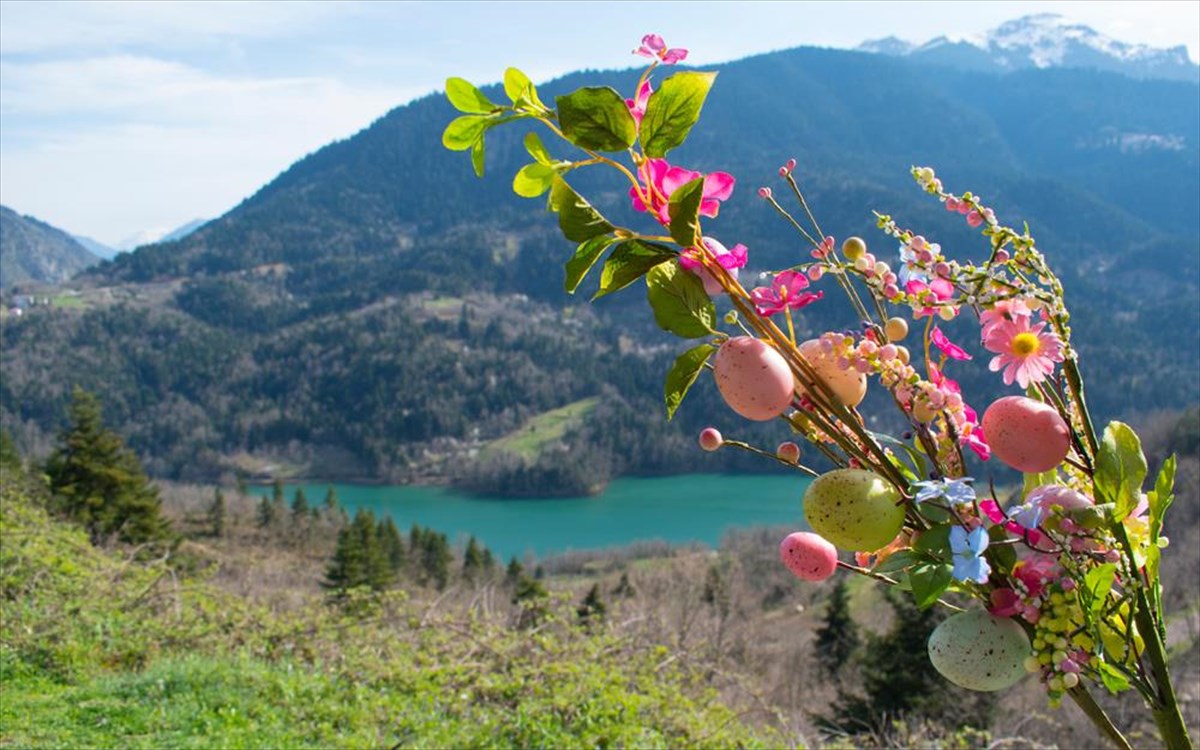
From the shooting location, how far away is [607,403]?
70562 mm

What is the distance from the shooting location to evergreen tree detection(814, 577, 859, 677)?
1487 centimetres

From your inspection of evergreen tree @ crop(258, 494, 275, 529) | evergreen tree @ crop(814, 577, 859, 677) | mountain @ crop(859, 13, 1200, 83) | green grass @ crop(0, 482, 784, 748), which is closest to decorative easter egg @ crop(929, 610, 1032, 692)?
green grass @ crop(0, 482, 784, 748)

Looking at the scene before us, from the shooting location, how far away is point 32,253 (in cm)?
16938

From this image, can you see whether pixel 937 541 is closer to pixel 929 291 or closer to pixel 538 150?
pixel 929 291

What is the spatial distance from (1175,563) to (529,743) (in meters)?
20.3

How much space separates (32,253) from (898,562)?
201938 millimetres

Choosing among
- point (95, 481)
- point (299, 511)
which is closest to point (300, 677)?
point (95, 481)

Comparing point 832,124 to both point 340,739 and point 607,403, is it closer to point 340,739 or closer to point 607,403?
point 607,403

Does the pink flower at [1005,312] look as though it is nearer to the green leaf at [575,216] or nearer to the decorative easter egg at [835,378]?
the decorative easter egg at [835,378]

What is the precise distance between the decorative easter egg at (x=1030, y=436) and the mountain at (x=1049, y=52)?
19888 centimetres

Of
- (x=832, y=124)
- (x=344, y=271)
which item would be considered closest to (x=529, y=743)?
(x=344, y=271)

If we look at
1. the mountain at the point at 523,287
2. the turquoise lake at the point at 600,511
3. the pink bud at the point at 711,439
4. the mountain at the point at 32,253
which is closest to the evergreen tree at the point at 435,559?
the turquoise lake at the point at 600,511

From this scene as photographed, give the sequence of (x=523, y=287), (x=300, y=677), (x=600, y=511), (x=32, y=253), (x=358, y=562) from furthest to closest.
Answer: (x=32, y=253) → (x=523, y=287) → (x=600, y=511) → (x=358, y=562) → (x=300, y=677)

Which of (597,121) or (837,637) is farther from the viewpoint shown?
(837,637)
